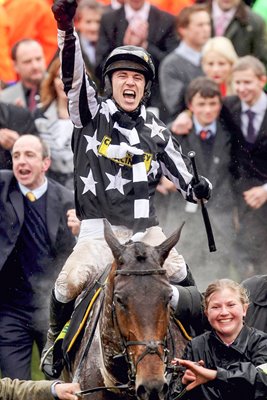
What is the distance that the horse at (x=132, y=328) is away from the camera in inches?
312

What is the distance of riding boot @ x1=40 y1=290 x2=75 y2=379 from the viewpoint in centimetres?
972

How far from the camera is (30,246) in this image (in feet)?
41.0

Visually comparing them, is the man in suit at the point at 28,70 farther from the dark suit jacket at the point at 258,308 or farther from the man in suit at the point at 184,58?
the dark suit jacket at the point at 258,308

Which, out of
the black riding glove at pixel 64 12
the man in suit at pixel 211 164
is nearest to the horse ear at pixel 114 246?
the black riding glove at pixel 64 12

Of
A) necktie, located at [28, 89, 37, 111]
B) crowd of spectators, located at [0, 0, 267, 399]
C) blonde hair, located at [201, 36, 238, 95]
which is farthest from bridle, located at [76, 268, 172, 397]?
blonde hair, located at [201, 36, 238, 95]

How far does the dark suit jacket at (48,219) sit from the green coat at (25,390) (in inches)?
122

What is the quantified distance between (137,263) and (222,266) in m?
6.15

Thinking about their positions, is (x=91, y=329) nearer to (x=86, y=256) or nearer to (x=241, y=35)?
(x=86, y=256)

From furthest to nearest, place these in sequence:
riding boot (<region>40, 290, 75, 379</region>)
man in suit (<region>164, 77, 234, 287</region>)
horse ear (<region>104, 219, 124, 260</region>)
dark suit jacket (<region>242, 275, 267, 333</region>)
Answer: man in suit (<region>164, 77, 234, 287</region>) < dark suit jacket (<region>242, 275, 267, 333</region>) < riding boot (<region>40, 290, 75, 379</region>) < horse ear (<region>104, 219, 124, 260</region>)

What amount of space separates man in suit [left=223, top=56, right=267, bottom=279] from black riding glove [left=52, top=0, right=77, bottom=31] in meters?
5.59

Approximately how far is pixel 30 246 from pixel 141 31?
11.8 feet

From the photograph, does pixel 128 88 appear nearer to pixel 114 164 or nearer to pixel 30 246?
pixel 114 164

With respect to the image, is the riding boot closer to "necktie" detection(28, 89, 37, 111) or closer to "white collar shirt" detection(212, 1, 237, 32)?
"necktie" detection(28, 89, 37, 111)

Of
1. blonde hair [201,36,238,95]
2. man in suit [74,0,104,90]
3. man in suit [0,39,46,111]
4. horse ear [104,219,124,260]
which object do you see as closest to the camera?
horse ear [104,219,124,260]
